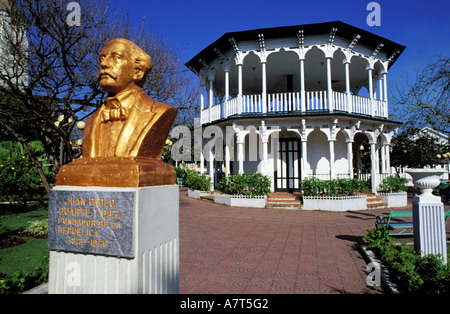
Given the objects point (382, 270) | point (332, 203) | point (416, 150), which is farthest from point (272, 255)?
point (416, 150)

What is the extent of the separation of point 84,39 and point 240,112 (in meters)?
7.95

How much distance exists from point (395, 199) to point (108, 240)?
593 inches

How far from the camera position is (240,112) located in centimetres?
1453

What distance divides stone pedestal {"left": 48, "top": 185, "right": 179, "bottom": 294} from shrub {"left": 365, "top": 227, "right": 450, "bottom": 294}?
3.27 m

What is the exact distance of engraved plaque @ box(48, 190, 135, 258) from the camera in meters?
2.49

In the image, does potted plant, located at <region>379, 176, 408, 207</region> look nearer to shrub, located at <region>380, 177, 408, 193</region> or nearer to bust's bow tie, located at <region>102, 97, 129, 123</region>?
shrub, located at <region>380, 177, 408, 193</region>

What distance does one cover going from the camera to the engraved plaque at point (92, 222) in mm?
2486

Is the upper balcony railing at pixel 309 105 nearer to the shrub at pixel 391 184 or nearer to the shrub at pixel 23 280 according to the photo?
the shrub at pixel 391 184

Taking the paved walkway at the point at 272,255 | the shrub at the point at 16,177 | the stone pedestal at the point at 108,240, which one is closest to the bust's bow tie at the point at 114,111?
the stone pedestal at the point at 108,240

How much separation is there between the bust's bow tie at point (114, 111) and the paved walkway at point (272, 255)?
2541 millimetres

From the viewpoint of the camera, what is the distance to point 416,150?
82.5 ft

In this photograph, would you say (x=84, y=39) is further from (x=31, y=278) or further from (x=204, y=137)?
(x=204, y=137)

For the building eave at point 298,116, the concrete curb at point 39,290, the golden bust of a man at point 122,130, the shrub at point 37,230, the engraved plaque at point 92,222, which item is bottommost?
the shrub at point 37,230
